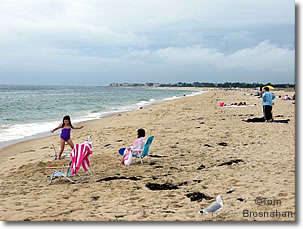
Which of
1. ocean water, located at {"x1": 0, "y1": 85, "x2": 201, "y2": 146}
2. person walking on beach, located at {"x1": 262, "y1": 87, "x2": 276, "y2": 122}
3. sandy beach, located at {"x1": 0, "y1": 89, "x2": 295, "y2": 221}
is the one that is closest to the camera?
sandy beach, located at {"x1": 0, "y1": 89, "x2": 295, "y2": 221}

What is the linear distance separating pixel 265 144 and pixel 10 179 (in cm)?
587

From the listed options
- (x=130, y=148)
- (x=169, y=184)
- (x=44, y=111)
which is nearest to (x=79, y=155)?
(x=130, y=148)

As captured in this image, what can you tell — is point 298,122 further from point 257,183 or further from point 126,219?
point 126,219

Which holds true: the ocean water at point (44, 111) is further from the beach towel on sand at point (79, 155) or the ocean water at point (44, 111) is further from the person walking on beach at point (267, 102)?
the person walking on beach at point (267, 102)

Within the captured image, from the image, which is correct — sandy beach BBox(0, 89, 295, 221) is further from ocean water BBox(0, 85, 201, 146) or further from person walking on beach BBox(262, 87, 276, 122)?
ocean water BBox(0, 85, 201, 146)

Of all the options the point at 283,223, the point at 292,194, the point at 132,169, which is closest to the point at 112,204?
the point at 132,169

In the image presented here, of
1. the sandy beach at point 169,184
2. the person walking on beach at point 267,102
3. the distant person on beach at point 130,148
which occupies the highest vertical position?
the person walking on beach at point 267,102

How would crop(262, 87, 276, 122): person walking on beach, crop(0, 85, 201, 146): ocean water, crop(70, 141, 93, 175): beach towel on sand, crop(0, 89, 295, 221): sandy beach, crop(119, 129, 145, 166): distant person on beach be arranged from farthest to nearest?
1. crop(0, 85, 201, 146): ocean water
2. crop(262, 87, 276, 122): person walking on beach
3. crop(119, 129, 145, 166): distant person on beach
4. crop(70, 141, 93, 175): beach towel on sand
5. crop(0, 89, 295, 221): sandy beach

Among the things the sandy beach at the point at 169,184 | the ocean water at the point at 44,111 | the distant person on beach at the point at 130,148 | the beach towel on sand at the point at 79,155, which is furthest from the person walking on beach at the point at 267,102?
the ocean water at the point at 44,111

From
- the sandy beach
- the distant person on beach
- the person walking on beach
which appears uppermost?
the person walking on beach

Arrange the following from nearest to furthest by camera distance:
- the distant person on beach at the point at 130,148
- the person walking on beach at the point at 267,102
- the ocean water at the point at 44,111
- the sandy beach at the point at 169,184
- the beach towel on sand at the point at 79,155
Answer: the sandy beach at the point at 169,184 < the beach towel on sand at the point at 79,155 < the distant person on beach at the point at 130,148 < the person walking on beach at the point at 267,102 < the ocean water at the point at 44,111

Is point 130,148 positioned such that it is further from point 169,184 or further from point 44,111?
point 44,111

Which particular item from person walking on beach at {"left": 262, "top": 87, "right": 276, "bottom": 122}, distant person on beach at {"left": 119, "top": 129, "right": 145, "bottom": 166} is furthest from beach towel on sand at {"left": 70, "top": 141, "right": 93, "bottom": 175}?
person walking on beach at {"left": 262, "top": 87, "right": 276, "bottom": 122}

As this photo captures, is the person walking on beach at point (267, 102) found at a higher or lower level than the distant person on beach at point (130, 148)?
higher
